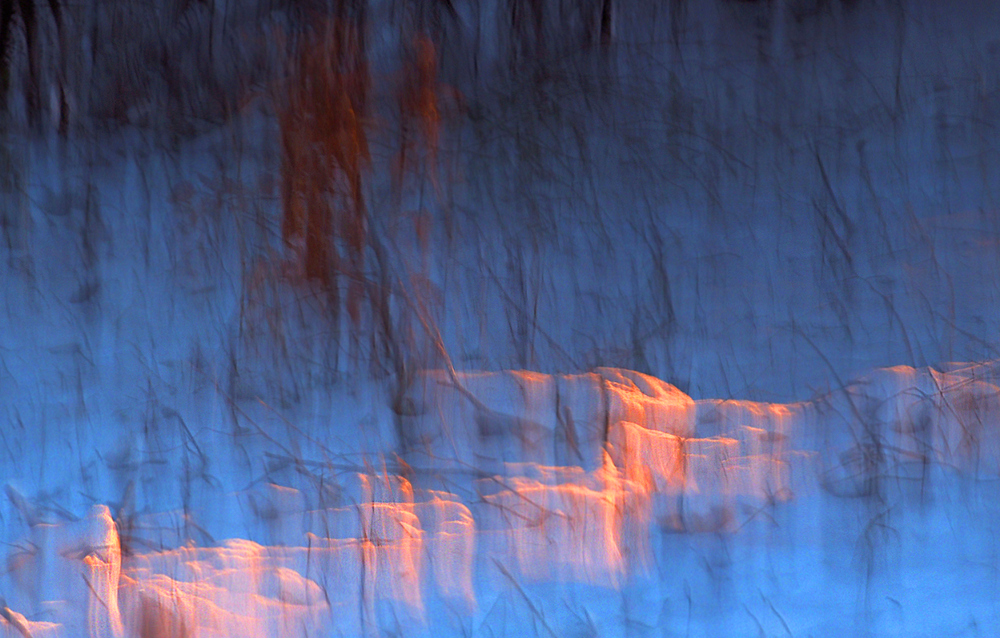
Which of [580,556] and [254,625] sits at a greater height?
[580,556]

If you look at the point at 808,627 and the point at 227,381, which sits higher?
the point at 227,381

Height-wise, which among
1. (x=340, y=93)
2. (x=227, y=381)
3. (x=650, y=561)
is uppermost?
(x=340, y=93)

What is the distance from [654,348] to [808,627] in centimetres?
55

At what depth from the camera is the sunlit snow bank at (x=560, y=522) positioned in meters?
1.39

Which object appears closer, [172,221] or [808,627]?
[808,627]

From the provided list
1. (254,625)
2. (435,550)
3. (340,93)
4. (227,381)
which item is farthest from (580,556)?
(340,93)

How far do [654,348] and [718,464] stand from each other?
9.2 inches

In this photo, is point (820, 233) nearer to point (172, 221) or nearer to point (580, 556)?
point (580, 556)

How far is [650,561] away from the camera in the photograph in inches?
55.3

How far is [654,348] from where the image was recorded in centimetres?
144

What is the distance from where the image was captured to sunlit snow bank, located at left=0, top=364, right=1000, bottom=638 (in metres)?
1.39

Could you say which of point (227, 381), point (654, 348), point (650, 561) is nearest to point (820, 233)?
point (654, 348)

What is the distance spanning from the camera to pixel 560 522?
4.68 ft

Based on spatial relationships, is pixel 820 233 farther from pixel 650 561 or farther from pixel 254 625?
pixel 254 625
